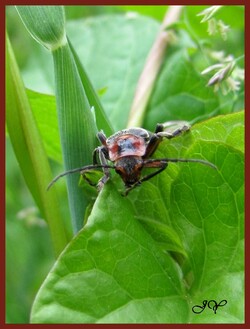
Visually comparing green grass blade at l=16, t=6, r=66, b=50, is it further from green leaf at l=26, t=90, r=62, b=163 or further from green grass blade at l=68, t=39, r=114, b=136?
green leaf at l=26, t=90, r=62, b=163

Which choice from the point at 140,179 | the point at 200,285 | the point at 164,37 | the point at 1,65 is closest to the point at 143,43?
the point at 164,37

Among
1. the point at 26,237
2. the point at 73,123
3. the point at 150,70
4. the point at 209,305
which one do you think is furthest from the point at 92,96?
the point at 26,237

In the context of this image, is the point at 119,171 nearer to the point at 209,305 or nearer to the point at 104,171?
the point at 104,171

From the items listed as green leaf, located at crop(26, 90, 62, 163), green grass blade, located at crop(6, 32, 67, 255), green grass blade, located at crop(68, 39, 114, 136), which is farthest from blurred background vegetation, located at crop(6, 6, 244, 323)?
green grass blade, located at crop(68, 39, 114, 136)

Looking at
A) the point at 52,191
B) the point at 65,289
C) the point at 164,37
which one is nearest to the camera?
the point at 65,289

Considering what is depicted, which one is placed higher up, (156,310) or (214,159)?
(214,159)

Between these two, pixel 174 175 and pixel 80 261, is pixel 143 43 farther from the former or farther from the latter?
pixel 80 261
